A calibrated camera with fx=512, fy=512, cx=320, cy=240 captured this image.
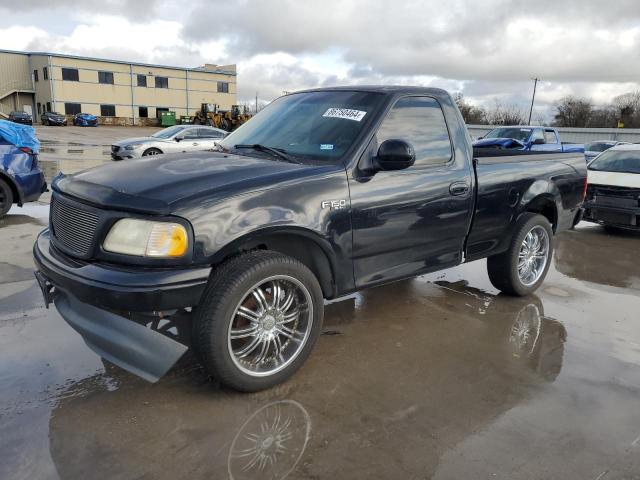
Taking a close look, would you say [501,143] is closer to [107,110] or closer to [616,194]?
[616,194]

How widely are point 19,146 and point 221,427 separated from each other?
6940 mm

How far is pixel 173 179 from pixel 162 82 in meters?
64.9

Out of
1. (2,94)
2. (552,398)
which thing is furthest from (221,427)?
(2,94)

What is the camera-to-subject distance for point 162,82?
62.4 meters

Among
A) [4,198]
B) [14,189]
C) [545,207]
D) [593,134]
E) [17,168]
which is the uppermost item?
[593,134]

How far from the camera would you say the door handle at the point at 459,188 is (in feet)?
13.7

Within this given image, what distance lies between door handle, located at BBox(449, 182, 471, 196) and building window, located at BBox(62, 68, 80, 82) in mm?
61624

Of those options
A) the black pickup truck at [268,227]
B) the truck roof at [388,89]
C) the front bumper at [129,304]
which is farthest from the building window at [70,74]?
the front bumper at [129,304]

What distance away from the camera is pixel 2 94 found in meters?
60.2

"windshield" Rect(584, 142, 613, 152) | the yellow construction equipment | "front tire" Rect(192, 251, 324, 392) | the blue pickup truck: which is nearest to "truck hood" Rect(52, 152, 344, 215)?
"front tire" Rect(192, 251, 324, 392)

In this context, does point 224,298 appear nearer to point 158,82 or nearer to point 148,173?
point 148,173

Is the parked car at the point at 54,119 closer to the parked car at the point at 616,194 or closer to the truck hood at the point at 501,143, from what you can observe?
the truck hood at the point at 501,143

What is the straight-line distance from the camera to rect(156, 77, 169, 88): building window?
6207cm

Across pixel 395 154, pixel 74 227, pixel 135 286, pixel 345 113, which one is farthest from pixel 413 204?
pixel 74 227
